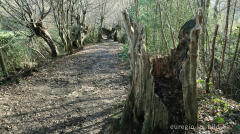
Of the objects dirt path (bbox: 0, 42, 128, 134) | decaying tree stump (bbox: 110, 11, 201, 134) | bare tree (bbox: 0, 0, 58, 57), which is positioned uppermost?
bare tree (bbox: 0, 0, 58, 57)

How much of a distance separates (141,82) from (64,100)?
109 inches

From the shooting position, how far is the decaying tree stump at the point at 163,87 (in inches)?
66.7

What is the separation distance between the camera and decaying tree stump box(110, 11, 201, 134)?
1.69 meters

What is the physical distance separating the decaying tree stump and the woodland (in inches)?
0.4

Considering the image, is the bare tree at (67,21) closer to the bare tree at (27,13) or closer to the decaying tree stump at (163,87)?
the bare tree at (27,13)

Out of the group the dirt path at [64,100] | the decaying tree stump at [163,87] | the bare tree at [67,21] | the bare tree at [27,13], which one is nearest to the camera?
the decaying tree stump at [163,87]

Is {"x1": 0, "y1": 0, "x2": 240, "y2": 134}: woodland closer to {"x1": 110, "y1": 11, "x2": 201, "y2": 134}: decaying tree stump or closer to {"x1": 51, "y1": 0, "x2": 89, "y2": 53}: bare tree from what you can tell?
{"x1": 110, "y1": 11, "x2": 201, "y2": 134}: decaying tree stump

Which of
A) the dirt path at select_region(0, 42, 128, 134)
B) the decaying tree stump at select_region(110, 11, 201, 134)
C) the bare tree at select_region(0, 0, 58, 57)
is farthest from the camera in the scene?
the bare tree at select_region(0, 0, 58, 57)

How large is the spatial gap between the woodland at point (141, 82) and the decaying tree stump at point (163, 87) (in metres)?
0.01

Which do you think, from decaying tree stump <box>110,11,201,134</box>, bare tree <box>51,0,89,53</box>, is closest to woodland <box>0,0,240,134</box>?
decaying tree stump <box>110,11,201,134</box>

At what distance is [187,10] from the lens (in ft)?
13.0

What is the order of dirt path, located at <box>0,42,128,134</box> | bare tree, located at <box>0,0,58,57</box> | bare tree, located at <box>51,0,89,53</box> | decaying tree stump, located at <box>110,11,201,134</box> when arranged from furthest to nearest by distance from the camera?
1. bare tree, located at <box>51,0,89,53</box>
2. bare tree, located at <box>0,0,58,57</box>
3. dirt path, located at <box>0,42,128,134</box>
4. decaying tree stump, located at <box>110,11,201,134</box>

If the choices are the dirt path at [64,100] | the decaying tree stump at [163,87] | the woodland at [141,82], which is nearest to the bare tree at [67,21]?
the woodland at [141,82]

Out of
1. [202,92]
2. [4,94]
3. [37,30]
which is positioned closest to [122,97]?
[202,92]
